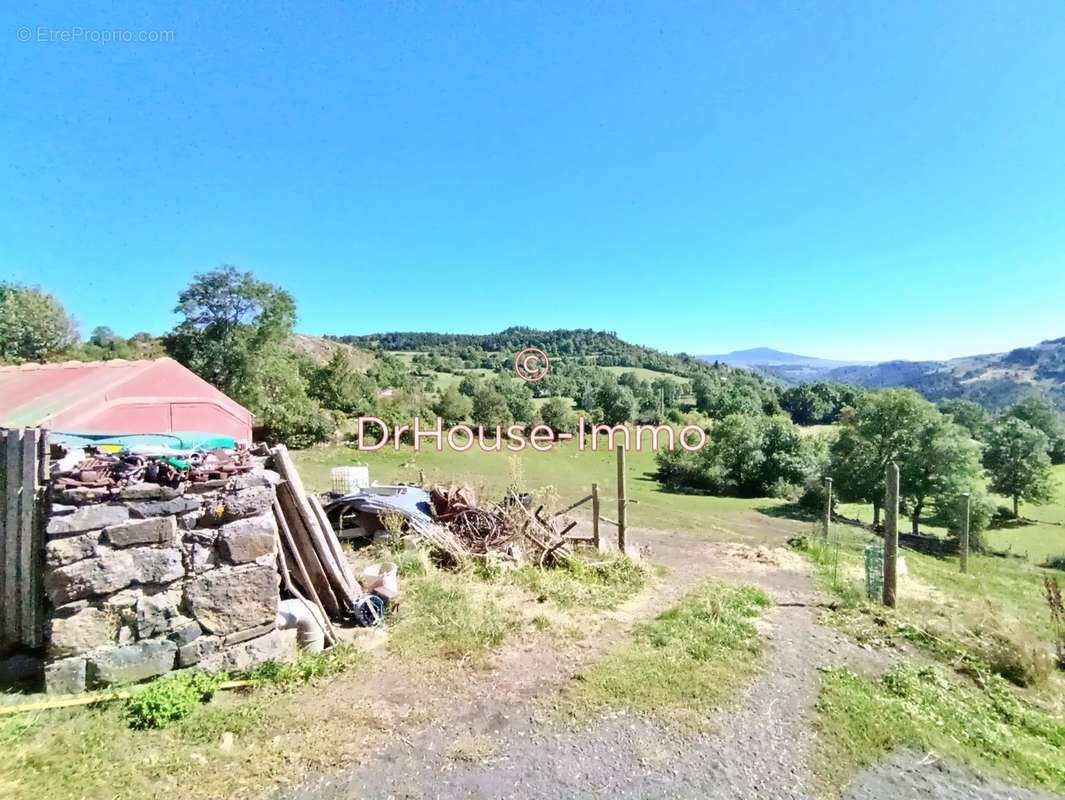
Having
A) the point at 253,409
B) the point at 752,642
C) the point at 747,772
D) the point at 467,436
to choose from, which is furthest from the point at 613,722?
the point at 467,436

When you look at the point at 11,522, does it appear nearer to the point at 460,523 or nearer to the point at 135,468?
the point at 135,468

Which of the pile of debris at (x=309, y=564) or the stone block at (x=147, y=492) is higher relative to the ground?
the stone block at (x=147, y=492)

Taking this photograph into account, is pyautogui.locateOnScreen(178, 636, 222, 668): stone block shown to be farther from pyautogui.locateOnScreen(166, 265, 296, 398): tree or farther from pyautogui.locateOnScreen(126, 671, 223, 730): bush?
pyautogui.locateOnScreen(166, 265, 296, 398): tree

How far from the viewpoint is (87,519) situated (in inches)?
155

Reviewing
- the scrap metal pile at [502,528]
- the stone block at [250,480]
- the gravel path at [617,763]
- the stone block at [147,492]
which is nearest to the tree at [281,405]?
the scrap metal pile at [502,528]

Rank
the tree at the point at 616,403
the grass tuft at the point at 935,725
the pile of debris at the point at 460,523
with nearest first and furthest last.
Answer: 1. the grass tuft at the point at 935,725
2. the pile of debris at the point at 460,523
3. the tree at the point at 616,403

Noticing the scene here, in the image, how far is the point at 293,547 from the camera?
5.47m

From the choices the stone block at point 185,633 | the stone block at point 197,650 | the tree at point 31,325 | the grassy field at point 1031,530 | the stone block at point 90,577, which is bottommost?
the grassy field at point 1031,530

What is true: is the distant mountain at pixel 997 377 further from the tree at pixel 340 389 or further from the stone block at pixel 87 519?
the stone block at pixel 87 519

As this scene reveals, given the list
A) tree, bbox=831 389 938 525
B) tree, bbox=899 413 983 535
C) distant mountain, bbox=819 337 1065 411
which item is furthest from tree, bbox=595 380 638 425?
distant mountain, bbox=819 337 1065 411

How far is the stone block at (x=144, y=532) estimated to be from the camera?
13.2 feet

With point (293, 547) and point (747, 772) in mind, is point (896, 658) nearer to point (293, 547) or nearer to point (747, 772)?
point (747, 772)

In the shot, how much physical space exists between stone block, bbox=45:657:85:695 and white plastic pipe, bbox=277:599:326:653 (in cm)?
146

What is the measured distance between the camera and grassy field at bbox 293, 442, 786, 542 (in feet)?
51.9
